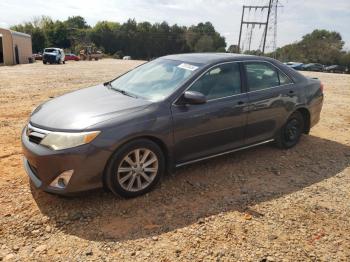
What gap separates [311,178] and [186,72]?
2311 mm

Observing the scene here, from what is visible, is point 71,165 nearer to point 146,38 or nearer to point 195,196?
point 195,196

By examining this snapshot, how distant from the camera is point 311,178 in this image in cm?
499

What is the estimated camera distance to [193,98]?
4.27m

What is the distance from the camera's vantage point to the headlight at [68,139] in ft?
11.9

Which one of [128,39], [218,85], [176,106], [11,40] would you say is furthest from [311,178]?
[128,39]

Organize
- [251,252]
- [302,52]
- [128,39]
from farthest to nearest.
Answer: [128,39]
[302,52]
[251,252]

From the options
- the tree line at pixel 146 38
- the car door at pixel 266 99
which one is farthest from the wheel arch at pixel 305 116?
the tree line at pixel 146 38

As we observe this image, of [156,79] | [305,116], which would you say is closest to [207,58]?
[156,79]

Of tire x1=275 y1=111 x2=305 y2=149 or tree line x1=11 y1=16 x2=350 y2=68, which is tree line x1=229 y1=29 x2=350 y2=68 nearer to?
tree line x1=11 y1=16 x2=350 y2=68

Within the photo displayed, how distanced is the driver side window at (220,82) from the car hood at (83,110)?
0.83 meters

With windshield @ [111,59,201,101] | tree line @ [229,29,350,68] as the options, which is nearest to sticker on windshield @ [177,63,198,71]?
windshield @ [111,59,201,101]

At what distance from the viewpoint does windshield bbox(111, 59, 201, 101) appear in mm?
4504

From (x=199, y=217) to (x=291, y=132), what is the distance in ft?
9.39

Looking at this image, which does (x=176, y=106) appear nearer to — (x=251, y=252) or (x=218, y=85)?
(x=218, y=85)
